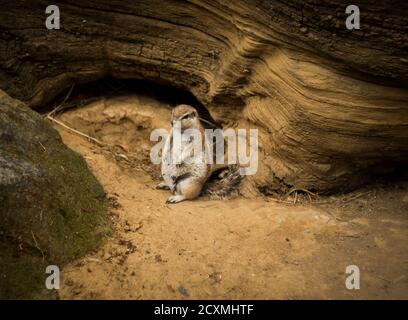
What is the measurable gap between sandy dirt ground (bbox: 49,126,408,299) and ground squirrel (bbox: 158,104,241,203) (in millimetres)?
228

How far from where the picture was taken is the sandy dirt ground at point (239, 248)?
4.41 meters

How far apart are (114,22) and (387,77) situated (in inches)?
141

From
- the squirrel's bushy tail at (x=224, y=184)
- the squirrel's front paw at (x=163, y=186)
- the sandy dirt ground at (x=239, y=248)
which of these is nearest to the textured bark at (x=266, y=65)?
the squirrel's bushy tail at (x=224, y=184)

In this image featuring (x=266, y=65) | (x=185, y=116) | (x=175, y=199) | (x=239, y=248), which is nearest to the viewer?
(x=239, y=248)

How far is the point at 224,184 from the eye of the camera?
258 inches

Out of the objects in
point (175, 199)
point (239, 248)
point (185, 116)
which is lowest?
point (239, 248)

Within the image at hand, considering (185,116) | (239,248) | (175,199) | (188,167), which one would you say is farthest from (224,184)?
(239,248)

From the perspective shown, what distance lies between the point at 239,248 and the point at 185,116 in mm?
2184

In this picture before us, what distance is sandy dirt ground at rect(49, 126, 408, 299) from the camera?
4406 millimetres

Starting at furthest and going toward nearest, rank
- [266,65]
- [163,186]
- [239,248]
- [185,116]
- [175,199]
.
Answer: [163,186]
[185,116]
[175,199]
[266,65]
[239,248]

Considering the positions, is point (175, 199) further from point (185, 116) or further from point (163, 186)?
point (185, 116)

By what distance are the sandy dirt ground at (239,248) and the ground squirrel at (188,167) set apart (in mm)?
228

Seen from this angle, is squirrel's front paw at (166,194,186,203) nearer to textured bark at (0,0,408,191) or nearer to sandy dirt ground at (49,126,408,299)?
sandy dirt ground at (49,126,408,299)

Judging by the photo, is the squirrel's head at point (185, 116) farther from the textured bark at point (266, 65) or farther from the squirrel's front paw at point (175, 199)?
the squirrel's front paw at point (175, 199)
